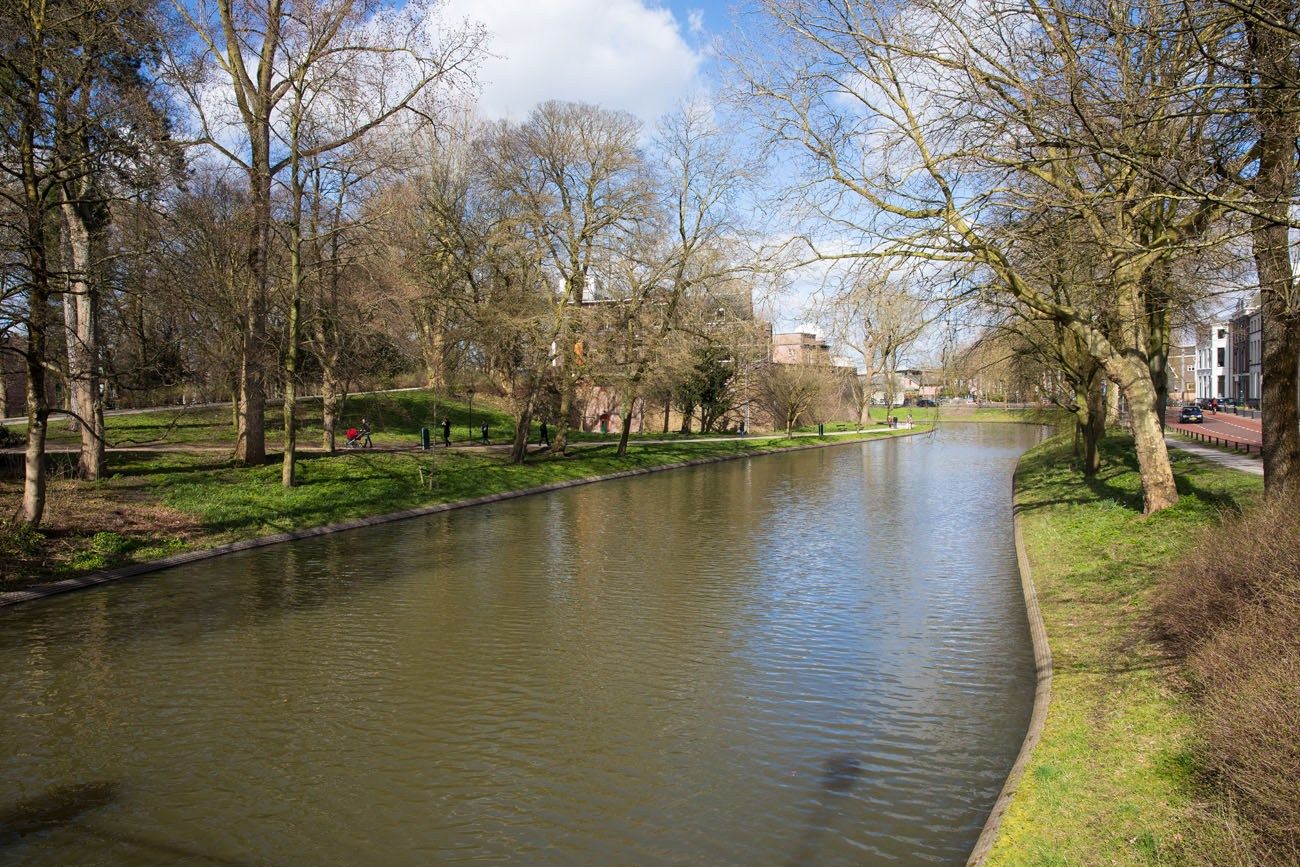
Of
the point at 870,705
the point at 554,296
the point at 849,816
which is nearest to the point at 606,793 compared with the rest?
the point at 849,816

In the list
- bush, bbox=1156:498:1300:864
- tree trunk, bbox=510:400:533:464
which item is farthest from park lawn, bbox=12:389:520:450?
bush, bbox=1156:498:1300:864

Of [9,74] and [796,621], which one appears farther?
[9,74]

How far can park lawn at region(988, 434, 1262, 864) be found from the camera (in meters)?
5.19

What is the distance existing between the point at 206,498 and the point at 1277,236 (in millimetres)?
20500

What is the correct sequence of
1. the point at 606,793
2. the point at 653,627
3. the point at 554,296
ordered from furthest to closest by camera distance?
the point at 554,296
the point at 653,627
the point at 606,793

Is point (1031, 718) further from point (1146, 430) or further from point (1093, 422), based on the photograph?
point (1093, 422)

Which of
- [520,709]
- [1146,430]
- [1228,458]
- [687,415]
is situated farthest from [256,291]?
[687,415]

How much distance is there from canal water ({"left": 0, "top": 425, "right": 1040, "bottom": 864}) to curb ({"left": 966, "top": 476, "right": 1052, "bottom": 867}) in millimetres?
309

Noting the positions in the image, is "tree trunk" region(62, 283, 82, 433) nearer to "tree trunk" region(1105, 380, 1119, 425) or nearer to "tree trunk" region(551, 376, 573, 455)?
"tree trunk" region(551, 376, 573, 455)

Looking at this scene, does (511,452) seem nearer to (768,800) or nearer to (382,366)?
(382,366)

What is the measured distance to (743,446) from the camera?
161ft

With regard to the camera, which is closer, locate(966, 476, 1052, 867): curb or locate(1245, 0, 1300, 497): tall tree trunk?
locate(966, 476, 1052, 867): curb

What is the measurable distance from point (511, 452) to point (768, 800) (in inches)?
1088

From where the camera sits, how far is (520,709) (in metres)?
8.88
